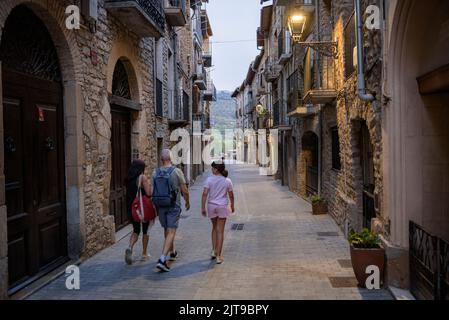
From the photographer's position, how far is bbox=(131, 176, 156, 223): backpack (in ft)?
22.8

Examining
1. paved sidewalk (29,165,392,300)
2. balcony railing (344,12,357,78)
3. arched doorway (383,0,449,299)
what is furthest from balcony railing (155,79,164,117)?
arched doorway (383,0,449,299)

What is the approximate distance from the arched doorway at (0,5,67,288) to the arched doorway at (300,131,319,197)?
9.73 metres

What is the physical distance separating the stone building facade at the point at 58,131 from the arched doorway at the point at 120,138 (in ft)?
0.14

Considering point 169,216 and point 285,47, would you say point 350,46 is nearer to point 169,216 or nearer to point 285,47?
point 169,216

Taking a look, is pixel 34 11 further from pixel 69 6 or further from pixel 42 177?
pixel 42 177

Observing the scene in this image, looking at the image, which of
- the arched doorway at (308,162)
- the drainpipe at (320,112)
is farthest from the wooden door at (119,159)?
the arched doorway at (308,162)

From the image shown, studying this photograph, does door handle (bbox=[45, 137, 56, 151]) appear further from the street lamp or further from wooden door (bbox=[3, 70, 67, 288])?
the street lamp

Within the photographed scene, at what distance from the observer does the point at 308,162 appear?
54.3 ft

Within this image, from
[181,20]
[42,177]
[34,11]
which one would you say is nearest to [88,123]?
[42,177]

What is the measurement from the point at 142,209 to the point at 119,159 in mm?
3186

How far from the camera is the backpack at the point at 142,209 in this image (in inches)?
273

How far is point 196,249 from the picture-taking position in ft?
26.9

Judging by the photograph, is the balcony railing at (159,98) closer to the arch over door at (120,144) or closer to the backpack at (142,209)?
the arch over door at (120,144)
